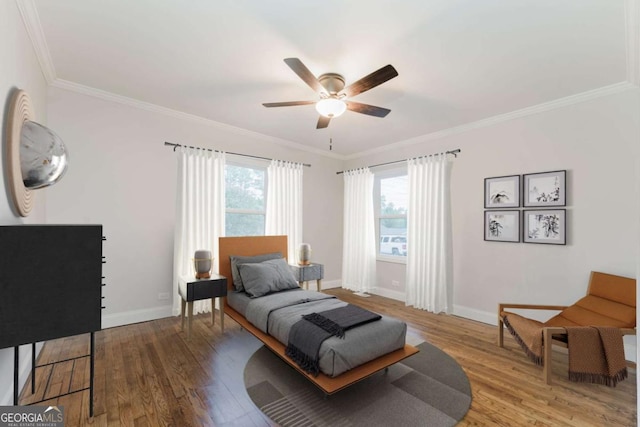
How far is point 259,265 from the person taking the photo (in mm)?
3512

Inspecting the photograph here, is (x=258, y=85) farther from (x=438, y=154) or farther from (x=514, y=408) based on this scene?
(x=514, y=408)

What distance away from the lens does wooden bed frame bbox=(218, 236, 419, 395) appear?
1995 mm

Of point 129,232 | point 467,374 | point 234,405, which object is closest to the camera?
point 234,405

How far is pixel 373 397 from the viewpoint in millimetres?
2143

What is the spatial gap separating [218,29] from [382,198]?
157 inches

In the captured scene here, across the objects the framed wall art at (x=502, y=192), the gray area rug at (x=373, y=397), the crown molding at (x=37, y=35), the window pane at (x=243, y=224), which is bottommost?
the gray area rug at (x=373, y=397)

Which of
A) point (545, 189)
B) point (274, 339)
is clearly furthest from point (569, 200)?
point (274, 339)

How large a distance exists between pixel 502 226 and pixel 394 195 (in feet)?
6.23

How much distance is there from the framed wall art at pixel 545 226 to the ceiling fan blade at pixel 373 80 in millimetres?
2649

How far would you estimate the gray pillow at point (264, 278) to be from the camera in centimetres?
328

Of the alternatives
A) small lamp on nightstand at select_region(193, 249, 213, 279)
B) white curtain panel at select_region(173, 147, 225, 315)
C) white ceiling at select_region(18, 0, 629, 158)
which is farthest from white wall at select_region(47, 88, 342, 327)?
small lamp on nightstand at select_region(193, 249, 213, 279)

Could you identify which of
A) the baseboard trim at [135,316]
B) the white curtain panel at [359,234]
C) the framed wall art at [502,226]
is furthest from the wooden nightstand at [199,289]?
the framed wall art at [502,226]

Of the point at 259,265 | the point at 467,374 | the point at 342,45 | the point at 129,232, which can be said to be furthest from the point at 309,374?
the point at 129,232

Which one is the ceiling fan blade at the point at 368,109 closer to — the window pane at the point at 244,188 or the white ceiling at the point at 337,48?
the white ceiling at the point at 337,48
